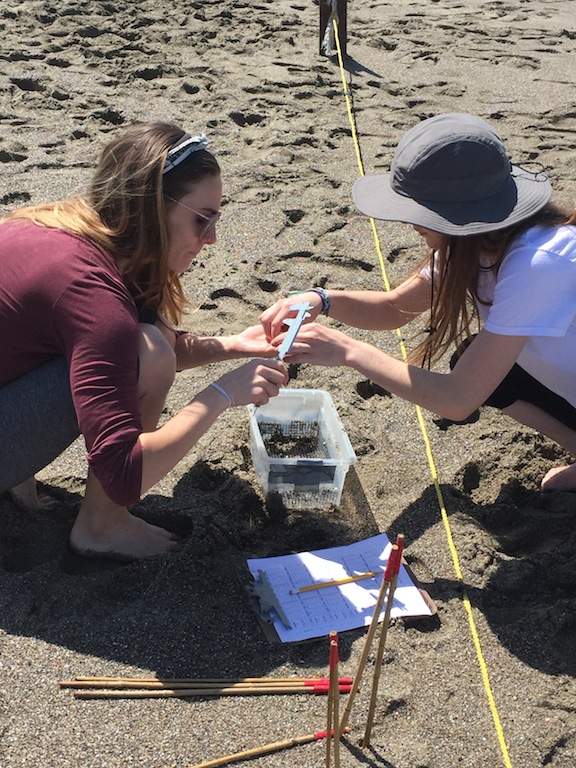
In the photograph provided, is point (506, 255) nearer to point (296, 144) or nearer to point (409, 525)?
point (409, 525)

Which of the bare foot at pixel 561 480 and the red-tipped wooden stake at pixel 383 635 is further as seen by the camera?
the bare foot at pixel 561 480

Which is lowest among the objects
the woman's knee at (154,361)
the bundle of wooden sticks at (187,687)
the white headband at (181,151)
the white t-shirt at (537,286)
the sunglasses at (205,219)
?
the bundle of wooden sticks at (187,687)

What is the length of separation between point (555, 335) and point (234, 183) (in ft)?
8.50

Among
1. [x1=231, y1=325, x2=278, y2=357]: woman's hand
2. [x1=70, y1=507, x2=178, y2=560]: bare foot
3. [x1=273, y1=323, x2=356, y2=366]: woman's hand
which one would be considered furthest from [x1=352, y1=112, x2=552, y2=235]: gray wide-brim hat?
[x1=70, y1=507, x2=178, y2=560]: bare foot

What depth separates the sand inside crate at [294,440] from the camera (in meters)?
2.76

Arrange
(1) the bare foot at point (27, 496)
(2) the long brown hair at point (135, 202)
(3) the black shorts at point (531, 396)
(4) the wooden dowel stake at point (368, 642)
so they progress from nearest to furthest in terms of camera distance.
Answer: (4) the wooden dowel stake at point (368, 642)
(2) the long brown hair at point (135, 202)
(1) the bare foot at point (27, 496)
(3) the black shorts at point (531, 396)

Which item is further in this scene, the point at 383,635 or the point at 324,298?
the point at 324,298

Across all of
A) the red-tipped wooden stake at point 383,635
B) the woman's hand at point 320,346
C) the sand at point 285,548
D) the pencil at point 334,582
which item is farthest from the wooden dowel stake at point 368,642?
the woman's hand at point 320,346

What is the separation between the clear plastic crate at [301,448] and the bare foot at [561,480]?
61 centimetres

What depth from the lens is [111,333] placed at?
1.93 metres

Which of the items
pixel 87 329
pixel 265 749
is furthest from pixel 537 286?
pixel 265 749

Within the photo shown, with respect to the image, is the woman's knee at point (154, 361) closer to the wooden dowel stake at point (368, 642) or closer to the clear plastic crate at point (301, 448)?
the clear plastic crate at point (301, 448)

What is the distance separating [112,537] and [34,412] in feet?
1.41

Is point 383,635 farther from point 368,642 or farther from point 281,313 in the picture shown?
point 281,313
